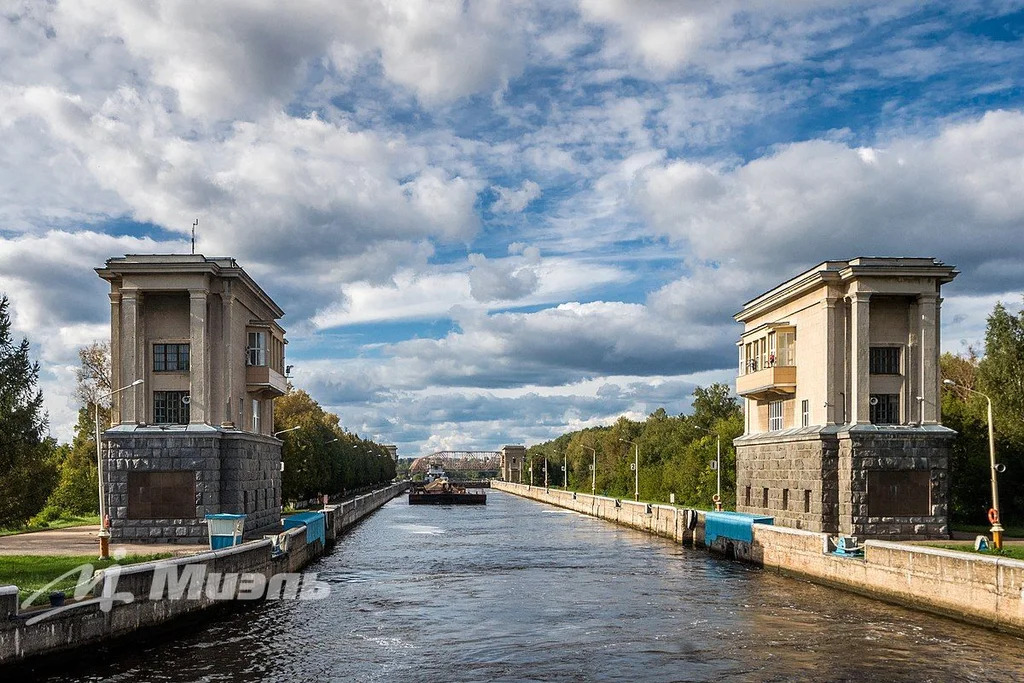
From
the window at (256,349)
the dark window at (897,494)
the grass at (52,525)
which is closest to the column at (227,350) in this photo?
the window at (256,349)

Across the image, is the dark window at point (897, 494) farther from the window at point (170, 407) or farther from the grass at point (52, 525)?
the grass at point (52, 525)

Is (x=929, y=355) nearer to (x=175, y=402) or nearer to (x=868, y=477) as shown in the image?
(x=868, y=477)

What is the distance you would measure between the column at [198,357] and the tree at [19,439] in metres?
10.3

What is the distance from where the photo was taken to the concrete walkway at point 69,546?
3878cm

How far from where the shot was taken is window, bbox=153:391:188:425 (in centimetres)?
4766

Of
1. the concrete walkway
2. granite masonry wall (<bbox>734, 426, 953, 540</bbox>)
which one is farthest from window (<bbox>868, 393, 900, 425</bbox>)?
the concrete walkway

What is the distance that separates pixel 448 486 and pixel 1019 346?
114651mm

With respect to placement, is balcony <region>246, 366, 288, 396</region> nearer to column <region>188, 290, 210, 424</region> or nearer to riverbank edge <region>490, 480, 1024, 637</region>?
column <region>188, 290, 210, 424</region>

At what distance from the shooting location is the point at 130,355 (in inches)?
1858

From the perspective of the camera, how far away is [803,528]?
4981cm

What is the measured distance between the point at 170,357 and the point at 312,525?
12.6 meters

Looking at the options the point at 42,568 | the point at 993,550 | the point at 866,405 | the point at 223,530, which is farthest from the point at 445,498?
the point at 42,568

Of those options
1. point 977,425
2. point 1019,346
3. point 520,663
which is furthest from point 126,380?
point 1019,346

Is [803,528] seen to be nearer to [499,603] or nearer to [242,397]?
[499,603]
